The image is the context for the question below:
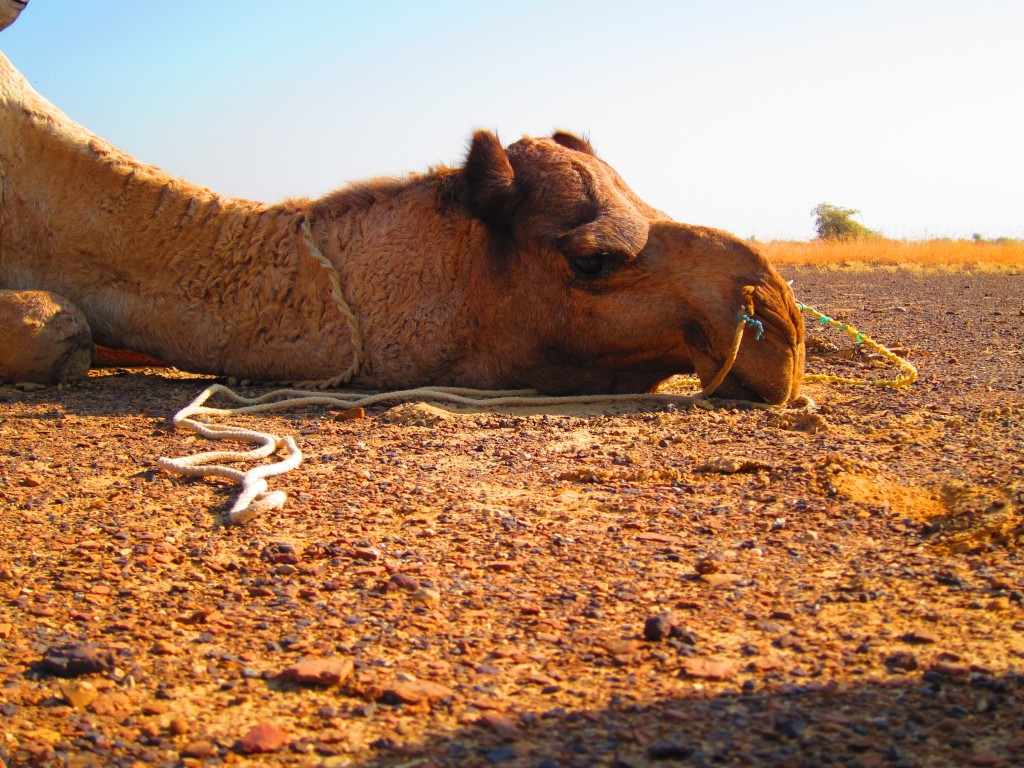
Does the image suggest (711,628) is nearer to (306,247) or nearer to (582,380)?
(582,380)

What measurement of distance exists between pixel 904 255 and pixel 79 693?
66.3 feet

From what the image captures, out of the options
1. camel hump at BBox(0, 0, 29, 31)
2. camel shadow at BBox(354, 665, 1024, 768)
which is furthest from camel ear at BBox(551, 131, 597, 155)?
camel shadow at BBox(354, 665, 1024, 768)

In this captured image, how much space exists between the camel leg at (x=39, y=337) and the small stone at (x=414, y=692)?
3808mm

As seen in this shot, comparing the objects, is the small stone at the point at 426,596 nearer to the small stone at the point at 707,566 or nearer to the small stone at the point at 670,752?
the small stone at the point at 707,566

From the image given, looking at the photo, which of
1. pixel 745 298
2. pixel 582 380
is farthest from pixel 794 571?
pixel 582 380

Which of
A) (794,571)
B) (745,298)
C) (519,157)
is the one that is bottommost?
(794,571)

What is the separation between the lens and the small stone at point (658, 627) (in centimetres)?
209

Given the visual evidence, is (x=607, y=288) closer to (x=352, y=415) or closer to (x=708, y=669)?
(x=352, y=415)

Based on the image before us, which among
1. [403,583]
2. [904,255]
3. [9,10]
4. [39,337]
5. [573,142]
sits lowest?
[403,583]

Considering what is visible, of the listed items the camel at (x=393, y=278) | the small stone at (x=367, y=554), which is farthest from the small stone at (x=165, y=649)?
the camel at (x=393, y=278)

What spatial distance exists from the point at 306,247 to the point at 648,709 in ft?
12.9

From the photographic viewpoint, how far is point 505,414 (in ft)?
15.2

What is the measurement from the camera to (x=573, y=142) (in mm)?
5527

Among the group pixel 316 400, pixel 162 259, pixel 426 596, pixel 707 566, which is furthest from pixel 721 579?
pixel 162 259
